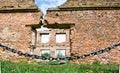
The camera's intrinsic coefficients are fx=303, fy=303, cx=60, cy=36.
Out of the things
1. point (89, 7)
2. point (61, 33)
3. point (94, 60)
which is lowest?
point (61, 33)

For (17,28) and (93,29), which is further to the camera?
(17,28)

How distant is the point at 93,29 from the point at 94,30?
0.19 feet

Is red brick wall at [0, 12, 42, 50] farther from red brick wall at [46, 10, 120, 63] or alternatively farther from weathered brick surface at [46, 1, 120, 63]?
red brick wall at [46, 10, 120, 63]

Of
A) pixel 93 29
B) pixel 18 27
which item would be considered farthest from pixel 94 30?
pixel 18 27

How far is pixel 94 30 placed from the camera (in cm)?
1178

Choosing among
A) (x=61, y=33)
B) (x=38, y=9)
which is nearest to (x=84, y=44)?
(x=38, y=9)

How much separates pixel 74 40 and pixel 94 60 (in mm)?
1108

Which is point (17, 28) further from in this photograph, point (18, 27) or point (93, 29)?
point (93, 29)

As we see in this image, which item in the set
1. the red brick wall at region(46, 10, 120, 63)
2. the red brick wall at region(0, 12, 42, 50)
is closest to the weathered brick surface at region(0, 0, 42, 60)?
the red brick wall at region(0, 12, 42, 50)

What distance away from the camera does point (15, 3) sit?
12.5 metres

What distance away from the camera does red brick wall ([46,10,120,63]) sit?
11.6 meters

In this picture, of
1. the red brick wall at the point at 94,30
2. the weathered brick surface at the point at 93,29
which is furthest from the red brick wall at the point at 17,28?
the red brick wall at the point at 94,30

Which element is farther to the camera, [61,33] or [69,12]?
[61,33]

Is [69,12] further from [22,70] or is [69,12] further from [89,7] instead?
[22,70]
